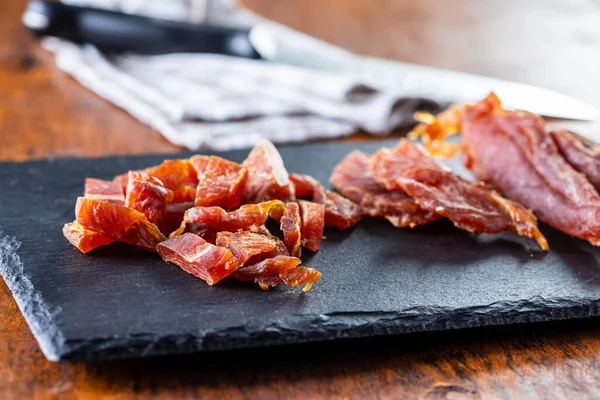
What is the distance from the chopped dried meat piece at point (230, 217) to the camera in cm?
253

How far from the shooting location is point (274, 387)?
81.1 inches

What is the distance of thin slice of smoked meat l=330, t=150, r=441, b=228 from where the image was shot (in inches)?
115

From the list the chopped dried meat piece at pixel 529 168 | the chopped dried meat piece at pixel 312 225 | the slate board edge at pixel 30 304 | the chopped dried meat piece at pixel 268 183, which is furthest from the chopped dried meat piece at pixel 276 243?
the chopped dried meat piece at pixel 529 168

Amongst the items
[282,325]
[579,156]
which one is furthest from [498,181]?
[282,325]

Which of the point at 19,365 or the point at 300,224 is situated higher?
the point at 300,224

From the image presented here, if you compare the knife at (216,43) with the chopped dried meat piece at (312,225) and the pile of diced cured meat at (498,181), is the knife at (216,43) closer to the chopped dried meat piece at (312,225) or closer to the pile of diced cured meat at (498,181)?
the pile of diced cured meat at (498,181)

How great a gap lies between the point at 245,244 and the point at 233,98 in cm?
208

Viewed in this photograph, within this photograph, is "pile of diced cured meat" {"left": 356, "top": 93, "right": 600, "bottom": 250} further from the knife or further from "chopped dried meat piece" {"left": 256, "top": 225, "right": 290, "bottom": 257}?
the knife

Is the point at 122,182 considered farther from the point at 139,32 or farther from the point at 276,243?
the point at 139,32

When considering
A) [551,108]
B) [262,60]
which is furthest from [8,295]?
[551,108]

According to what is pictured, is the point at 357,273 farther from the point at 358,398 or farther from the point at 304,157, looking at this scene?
the point at 304,157

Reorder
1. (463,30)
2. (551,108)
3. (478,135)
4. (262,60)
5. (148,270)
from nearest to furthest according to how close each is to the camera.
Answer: (148,270) < (478,135) < (551,108) < (262,60) < (463,30)

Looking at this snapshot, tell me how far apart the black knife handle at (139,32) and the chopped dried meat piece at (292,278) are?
2581mm

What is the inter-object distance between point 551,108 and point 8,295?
3.08 metres
